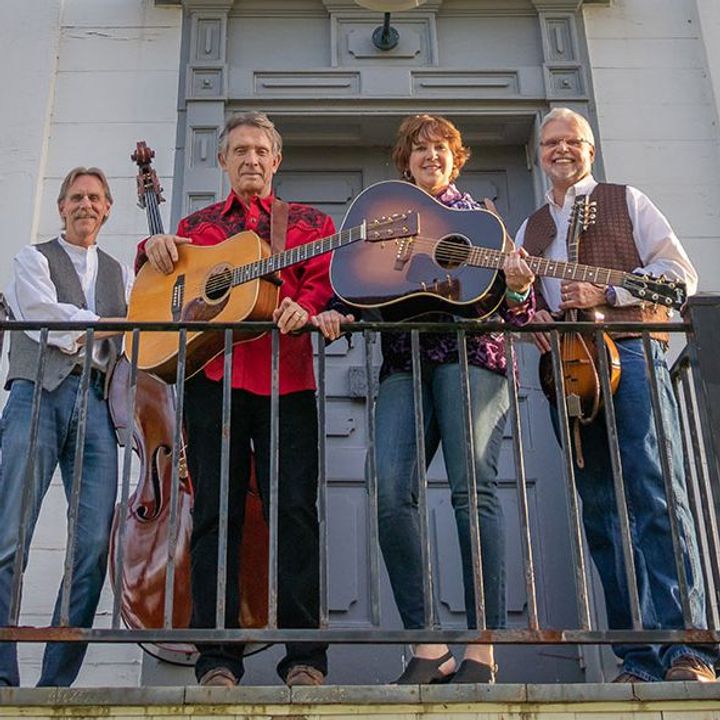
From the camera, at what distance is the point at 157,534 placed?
16.6 feet

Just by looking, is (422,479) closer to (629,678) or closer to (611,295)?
(629,678)

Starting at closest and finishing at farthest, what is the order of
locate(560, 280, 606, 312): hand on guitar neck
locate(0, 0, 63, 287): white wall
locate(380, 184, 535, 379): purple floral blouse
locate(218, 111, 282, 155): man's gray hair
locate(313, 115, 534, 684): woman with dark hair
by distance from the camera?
locate(313, 115, 534, 684): woman with dark hair, locate(380, 184, 535, 379): purple floral blouse, locate(560, 280, 606, 312): hand on guitar neck, locate(218, 111, 282, 155): man's gray hair, locate(0, 0, 63, 287): white wall

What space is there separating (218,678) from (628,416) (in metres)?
1.66

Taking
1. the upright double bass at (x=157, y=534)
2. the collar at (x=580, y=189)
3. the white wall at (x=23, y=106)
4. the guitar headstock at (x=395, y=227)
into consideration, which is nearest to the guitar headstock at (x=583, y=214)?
the collar at (x=580, y=189)

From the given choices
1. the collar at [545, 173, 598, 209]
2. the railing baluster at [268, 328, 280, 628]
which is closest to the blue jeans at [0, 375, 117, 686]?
the railing baluster at [268, 328, 280, 628]

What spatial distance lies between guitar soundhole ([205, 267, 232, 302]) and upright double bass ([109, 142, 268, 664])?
473 millimetres

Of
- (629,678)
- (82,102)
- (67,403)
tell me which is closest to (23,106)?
(82,102)

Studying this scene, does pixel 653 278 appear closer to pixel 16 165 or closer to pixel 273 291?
pixel 273 291

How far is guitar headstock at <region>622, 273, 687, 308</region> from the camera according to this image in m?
4.52

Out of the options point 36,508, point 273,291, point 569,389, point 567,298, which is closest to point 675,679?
point 569,389

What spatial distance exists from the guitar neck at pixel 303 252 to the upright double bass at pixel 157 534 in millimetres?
707

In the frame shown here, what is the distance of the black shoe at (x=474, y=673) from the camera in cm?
423

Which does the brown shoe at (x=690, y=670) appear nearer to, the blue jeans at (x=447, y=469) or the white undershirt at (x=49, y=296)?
the blue jeans at (x=447, y=469)

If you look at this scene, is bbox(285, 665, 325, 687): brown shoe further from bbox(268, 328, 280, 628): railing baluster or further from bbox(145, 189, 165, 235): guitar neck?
bbox(145, 189, 165, 235): guitar neck
